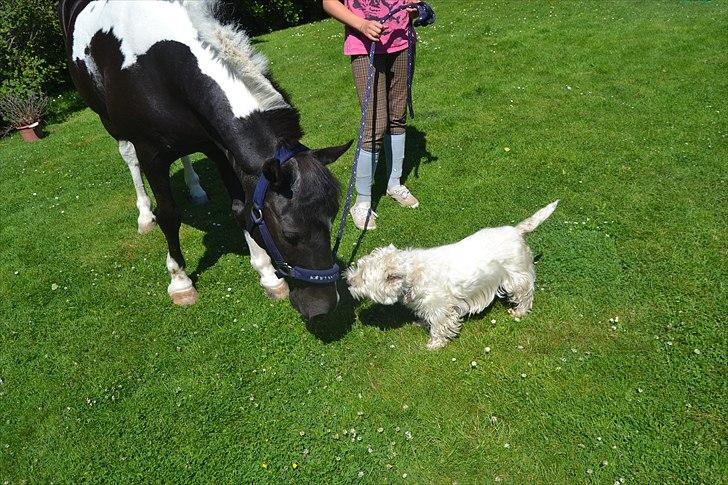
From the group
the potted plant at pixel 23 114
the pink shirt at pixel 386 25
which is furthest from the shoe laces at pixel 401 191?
the potted plant at pixel 23 114

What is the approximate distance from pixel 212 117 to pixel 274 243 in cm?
112

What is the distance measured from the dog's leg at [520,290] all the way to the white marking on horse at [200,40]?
243cm

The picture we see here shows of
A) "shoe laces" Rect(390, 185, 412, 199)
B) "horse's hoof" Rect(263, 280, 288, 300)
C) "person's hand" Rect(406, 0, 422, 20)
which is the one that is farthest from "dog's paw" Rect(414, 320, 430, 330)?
"person's hand" Rect(406, 0, 422, 20)

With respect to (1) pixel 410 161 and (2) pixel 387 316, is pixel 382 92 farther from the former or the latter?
(2) pixel 387 316

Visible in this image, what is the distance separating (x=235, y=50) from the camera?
3.86 meters

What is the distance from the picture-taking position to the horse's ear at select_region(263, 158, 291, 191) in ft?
10.3

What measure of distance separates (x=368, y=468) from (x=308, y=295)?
4.26 feet

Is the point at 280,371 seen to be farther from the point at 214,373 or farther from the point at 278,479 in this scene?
the point at 278,479

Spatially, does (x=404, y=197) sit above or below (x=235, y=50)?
below

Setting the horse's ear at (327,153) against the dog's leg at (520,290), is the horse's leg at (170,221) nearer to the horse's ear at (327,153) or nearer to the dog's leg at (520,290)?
the horse's ear at (327,153)

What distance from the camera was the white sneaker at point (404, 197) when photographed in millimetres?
6277

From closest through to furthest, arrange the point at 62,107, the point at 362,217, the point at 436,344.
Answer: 1. the point at 436,344
2. the point at 362,217
3. the point at 62,107

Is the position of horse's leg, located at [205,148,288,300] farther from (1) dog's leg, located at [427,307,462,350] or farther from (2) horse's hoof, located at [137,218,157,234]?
(2) horse's hoof, located at [137,218,157,234]

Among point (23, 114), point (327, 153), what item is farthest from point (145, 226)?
point (23, 114)
